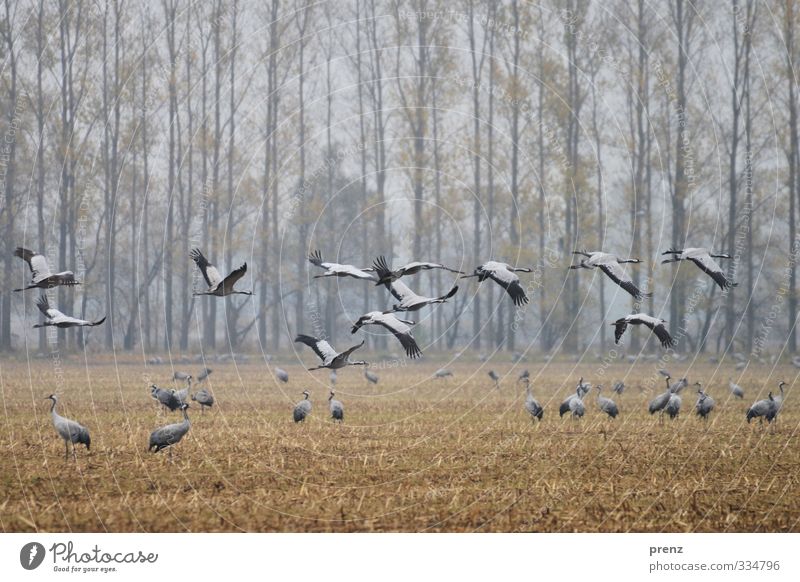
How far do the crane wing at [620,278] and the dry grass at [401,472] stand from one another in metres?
2.25

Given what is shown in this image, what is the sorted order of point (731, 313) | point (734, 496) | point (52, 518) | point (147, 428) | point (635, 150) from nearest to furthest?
point (52, 518) → point (734, 496) → point (147, 428) → point (731, 313) → point (635, 150)

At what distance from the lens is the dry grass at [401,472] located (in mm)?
11344

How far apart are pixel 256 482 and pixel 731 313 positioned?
36.9 m

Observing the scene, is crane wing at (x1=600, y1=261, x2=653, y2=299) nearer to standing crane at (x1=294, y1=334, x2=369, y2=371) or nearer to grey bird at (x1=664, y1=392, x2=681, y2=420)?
standing crane at (x1=294, y1=334, x2=369, y2=371)

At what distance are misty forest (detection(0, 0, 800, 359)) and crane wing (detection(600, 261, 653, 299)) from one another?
2752cm

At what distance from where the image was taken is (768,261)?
52.0 metres

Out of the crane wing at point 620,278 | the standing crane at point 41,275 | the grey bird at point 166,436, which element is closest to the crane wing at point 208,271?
the standing crane at point 41,275

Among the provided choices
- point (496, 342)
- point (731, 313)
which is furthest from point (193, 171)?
point (731, 313)

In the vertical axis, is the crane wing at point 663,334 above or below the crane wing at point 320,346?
above

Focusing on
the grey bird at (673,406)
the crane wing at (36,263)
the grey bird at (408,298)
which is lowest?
the grey bird at (673,406)

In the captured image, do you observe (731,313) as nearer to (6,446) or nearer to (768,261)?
(768,261)

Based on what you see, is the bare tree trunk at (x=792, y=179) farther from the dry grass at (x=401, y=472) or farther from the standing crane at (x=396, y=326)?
the standing crane at (x=396, y=326)

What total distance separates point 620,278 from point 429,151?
125 ft

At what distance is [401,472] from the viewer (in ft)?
45.4
